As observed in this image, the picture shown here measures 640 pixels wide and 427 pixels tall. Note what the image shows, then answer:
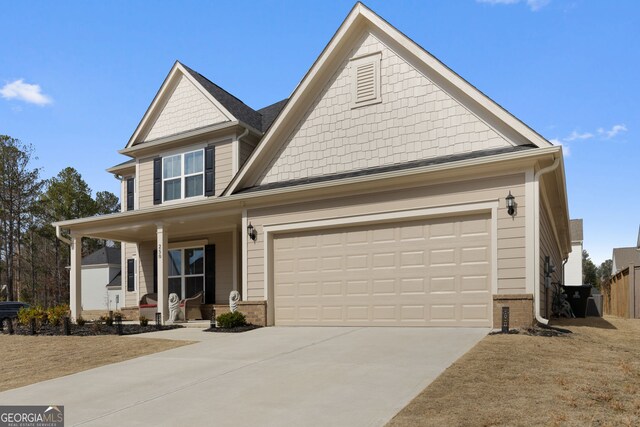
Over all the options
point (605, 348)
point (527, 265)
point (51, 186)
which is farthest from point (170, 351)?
point (51, 186)

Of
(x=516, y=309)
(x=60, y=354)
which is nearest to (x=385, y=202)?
(x=516, y=309)

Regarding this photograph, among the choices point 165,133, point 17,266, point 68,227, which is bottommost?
point 17,266

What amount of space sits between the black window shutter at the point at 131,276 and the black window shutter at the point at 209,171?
5.79 meters

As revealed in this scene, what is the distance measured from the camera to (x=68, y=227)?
59.3 feet

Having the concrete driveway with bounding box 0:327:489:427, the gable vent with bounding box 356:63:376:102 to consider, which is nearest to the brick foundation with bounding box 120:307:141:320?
the concrete driveway with bounding box 0:327:489:427

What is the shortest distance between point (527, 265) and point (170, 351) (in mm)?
7037

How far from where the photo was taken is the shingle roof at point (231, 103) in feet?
59.6

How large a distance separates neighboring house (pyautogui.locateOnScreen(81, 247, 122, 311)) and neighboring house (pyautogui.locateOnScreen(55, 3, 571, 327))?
735 inches

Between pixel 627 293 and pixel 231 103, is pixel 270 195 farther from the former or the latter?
pixel 627 293

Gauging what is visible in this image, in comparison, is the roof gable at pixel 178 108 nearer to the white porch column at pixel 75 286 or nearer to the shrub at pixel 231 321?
the white porch column at pixel 75 286

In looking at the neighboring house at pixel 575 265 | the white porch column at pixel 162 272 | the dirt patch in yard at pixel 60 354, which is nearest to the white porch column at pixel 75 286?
the white porch column at pixel 162 272

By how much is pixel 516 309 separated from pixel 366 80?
6.60 m

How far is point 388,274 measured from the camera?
11867 millimetres

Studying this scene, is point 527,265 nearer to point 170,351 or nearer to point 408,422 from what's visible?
point 408,422
